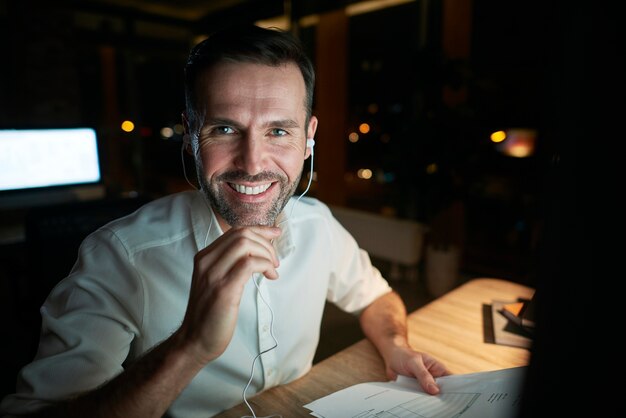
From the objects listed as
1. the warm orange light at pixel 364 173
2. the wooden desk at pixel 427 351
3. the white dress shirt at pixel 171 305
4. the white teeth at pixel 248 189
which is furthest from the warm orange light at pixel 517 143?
the white teeth at pixel 248 189

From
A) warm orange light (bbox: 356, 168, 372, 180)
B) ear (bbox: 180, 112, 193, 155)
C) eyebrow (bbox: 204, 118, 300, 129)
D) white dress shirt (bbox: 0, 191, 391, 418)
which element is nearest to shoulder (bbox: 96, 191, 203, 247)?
white dress shirt (bbox: 0, 191, 391, 418)

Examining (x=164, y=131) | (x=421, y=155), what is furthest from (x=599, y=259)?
(x=164, y=131)

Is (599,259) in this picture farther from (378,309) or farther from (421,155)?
(421,155)

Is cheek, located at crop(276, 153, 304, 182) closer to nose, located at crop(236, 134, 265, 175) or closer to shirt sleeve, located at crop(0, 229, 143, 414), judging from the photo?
nose, located at crop(236, 134, 265, 175)

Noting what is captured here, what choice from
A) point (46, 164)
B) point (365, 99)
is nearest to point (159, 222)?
point (46, 164)

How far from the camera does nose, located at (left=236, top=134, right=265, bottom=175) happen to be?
2.66 ft

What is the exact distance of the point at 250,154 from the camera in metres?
0.81

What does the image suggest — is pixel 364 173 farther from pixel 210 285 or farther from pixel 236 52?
pixel 210 285

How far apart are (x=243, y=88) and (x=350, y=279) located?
2.28 feet

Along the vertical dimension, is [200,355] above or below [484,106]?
below

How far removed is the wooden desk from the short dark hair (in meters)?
0.62

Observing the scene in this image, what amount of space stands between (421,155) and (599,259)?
2.94m

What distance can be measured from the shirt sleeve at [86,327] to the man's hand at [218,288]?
0.79 feet

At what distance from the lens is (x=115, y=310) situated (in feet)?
2.54
